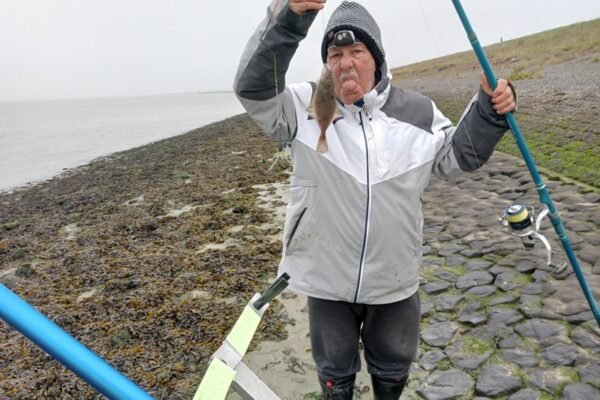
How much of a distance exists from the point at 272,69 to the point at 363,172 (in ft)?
2.35

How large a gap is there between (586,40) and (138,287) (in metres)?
35.1

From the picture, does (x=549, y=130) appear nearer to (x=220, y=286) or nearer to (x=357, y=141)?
(x=220, y=286)

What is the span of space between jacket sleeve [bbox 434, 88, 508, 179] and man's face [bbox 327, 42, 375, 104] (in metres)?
0.60

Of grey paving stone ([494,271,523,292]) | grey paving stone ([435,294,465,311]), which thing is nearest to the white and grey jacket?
grey paving stone ([435,294,465,311])

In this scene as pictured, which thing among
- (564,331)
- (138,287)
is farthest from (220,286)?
(564,331)

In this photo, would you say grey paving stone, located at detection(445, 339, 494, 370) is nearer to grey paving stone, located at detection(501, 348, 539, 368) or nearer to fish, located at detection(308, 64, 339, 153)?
grey paving stone, located at detection(501, 348, 539, 368)

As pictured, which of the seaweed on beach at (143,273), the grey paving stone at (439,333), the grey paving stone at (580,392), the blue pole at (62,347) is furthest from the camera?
the seaweed on beach at (143,273)

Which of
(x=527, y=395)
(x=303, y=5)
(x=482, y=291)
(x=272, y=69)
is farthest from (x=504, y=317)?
(x=303, y=5)

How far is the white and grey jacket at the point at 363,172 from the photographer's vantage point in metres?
2.45

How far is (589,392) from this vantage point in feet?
10.9

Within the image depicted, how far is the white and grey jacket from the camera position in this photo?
245 cm

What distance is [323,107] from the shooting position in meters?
2.42

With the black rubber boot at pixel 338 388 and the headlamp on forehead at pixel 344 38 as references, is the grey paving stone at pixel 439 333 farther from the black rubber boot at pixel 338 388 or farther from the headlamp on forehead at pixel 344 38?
the headlamp on forehead at pixel 344 38

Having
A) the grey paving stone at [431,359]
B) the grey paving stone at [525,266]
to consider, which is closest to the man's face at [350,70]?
the grey paving stone at [431,359]
